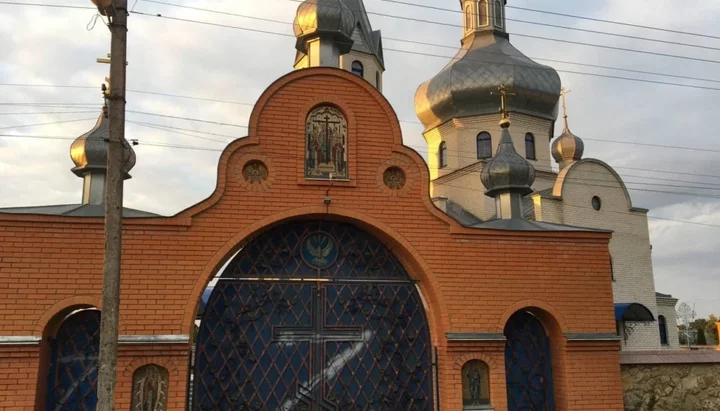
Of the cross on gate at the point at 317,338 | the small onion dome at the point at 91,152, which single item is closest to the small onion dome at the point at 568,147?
the cross on gate at the point at 317,338

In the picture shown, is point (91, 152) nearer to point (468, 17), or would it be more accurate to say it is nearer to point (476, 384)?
point (476, 384)

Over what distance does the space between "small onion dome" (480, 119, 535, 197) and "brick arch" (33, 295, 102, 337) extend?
22.7 feet


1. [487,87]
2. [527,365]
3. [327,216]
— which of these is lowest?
[527,365]

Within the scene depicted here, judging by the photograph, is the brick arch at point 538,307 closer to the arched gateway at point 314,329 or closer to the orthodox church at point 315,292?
the orthodox church at point 315,292

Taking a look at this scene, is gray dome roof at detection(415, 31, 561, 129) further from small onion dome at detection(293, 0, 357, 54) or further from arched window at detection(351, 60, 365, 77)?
small onion dome at detection(293, 0, 357, 54)

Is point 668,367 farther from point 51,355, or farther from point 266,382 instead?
point 51,355

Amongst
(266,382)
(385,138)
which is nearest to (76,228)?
(266,382)

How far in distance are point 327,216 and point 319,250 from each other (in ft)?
1.65

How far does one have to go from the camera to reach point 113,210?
5.04 m

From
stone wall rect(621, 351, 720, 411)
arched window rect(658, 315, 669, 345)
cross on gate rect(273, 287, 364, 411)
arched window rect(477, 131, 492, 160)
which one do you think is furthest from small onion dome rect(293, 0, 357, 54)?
arched window rect(658, 315, 669, 345)

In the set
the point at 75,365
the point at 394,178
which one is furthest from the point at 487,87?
the point at 75,365

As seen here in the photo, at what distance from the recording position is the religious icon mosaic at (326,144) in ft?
25.7

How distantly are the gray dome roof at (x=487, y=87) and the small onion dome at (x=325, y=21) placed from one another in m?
10.8

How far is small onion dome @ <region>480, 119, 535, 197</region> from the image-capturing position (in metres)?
10.6
